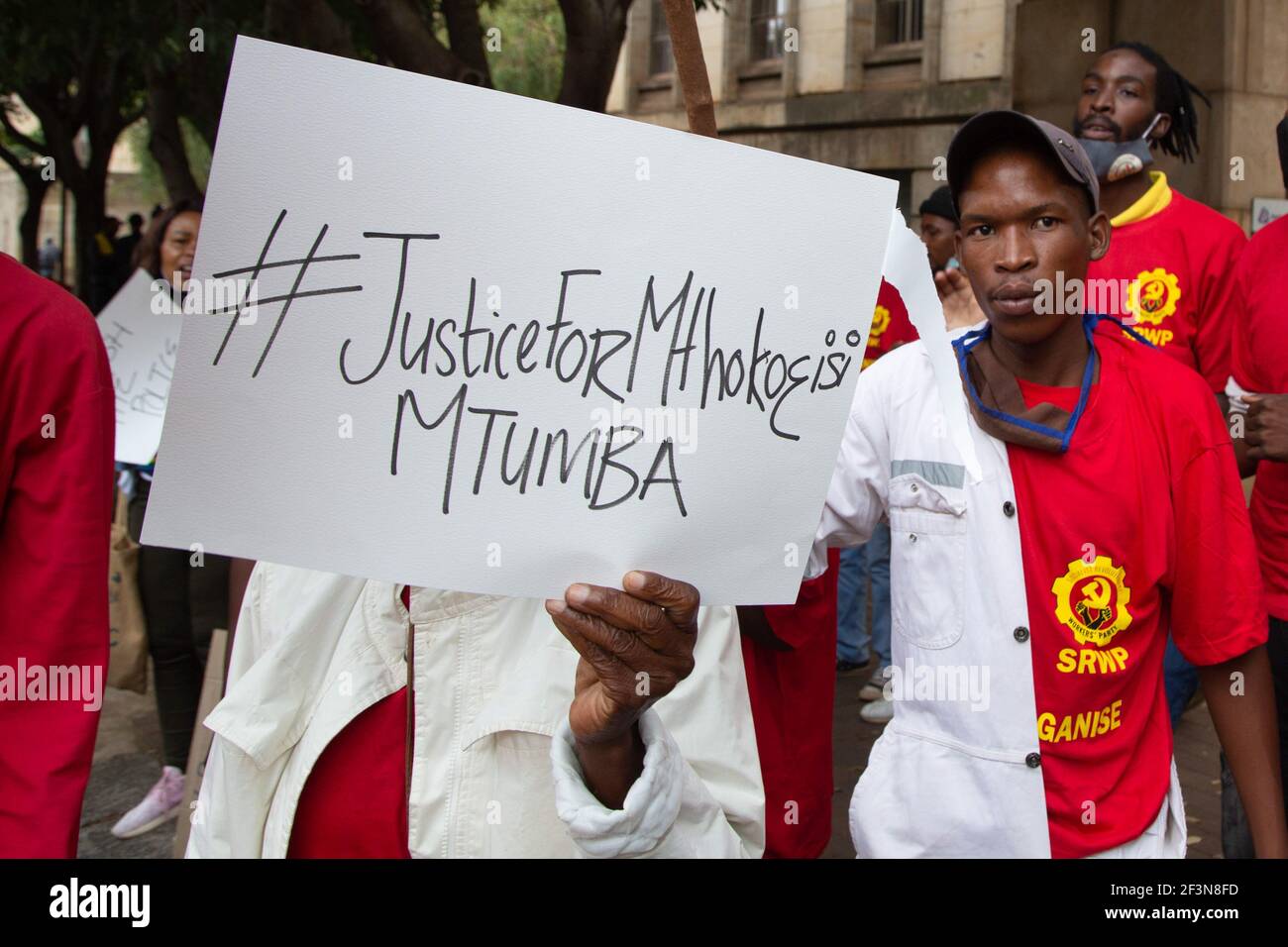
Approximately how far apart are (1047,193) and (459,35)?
5.10 meters

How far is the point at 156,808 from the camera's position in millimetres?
4477

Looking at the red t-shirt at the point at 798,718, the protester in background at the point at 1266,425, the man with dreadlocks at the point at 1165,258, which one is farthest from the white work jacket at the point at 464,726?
the man with dreadlocks at the point at 1165,258

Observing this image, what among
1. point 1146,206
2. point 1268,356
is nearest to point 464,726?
point 1268,356

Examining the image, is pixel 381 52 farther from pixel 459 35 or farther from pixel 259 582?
pixel 259 582

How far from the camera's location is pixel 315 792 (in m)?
1.74

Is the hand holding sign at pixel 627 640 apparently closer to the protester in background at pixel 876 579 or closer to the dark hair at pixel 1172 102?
the dark hair at pixel 1172 102

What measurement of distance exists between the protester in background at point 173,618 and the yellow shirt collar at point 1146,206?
3.00m

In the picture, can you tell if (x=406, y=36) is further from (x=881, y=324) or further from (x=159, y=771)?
(x=159, y=771)

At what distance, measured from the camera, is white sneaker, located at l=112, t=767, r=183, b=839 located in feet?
14.4

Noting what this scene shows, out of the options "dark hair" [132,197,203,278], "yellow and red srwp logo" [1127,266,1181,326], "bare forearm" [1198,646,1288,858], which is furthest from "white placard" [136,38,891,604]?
"dark hair" [132,197,203,278]

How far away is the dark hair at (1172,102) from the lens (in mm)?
4012

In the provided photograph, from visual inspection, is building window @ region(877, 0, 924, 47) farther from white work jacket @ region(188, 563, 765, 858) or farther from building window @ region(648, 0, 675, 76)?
white work jacket @ region(188, 563, 765, 858)

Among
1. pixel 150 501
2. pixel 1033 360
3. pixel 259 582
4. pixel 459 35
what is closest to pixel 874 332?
pixel 459 35

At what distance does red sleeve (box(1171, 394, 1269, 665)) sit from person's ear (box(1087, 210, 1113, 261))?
0.39m
